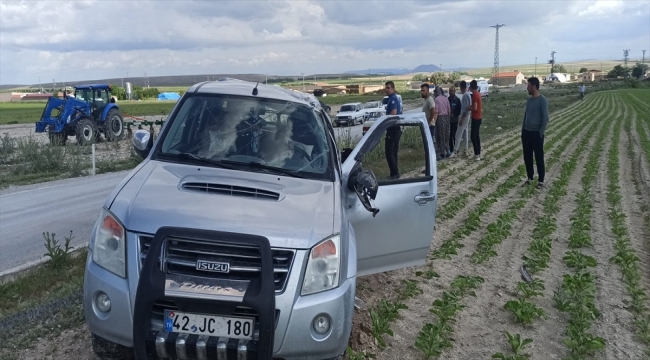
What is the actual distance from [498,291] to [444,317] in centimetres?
122

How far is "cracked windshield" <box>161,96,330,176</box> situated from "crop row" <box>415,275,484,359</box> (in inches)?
59.9

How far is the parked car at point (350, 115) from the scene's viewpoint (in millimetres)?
42000

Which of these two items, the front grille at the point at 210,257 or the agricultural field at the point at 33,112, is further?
the agricultural field at the point at 33,112

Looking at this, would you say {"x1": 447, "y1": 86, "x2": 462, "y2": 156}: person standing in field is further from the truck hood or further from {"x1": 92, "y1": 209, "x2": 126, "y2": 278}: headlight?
{"x1": 92, "y1": 209, "x2": 126, "y2": 278}: headlight

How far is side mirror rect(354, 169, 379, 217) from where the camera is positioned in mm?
5094

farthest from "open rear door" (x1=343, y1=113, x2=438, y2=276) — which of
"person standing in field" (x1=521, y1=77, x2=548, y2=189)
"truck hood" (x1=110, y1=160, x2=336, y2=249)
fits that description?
"person standing in field" (x1=521, y1=77, x2=548, y2=189)

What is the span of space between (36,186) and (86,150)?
8.45 meters

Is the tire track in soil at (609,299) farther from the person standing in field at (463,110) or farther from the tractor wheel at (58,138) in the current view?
the tractor wheel at (58,138)

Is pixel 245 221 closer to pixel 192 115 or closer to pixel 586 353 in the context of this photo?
pixel 192 115

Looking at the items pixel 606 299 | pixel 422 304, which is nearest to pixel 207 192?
pixel 422 304

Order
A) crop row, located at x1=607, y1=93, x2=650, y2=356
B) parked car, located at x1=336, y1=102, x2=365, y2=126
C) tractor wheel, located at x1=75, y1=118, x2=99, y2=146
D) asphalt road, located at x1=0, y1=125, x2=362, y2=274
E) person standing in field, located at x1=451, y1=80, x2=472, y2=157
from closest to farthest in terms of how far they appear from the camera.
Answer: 1. crop row, located at x1=607, y1=93, x2=650, y2=356
2. asphalt road, located at x1=0, y1=125, x2=362, y2=274
3. person standing in field, located at x1=451, y1=80, x2=472, y2=157
4. tractor wheel, located at x1=75, y1=118, x2=99, y2=146
5. parked car, located at x1=336, y1=102, x2=365, y2=126

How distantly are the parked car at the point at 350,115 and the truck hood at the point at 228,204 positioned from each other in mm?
36890

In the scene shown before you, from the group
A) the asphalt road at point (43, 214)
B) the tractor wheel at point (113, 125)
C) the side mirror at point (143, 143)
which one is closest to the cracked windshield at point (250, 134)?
the side mirror at point (143, 143)

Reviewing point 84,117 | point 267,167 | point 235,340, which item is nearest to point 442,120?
point 267,167
